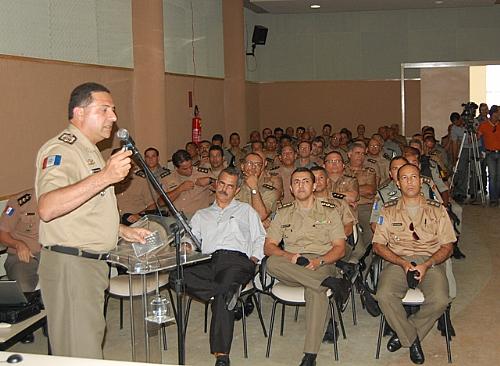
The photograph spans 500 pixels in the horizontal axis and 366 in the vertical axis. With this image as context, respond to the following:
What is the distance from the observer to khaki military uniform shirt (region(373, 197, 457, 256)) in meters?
4.64

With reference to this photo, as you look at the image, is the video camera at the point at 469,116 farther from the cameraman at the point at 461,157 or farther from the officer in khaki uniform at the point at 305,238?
the officer in khaki uniform at the point at 305,238

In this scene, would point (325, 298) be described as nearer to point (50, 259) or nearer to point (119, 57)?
point (50, 259)

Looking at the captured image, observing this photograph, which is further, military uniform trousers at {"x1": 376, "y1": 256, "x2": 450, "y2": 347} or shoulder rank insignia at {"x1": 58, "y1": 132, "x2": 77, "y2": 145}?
military uniform trousers at {"x1": 376, "y1": 256, "x2": 450, "y2": 347}

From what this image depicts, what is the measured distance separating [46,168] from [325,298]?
212 cm

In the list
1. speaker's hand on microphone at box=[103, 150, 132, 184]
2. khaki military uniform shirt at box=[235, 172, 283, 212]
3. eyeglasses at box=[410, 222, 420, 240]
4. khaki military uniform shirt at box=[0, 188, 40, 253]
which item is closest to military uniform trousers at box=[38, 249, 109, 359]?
speaker's hand on microphone at box=[103, 150, 132, 184]

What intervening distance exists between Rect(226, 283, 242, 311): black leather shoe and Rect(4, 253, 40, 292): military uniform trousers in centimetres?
140

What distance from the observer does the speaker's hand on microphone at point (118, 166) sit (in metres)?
2.56

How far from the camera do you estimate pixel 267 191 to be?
6.34 meters

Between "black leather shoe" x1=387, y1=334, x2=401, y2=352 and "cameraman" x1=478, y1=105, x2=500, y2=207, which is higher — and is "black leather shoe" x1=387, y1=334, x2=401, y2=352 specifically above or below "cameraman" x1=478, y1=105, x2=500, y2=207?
below

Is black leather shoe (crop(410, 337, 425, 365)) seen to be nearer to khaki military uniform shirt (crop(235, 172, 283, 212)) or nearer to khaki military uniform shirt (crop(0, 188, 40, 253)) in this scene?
khaki military uniform shirt (crop(235, 172, 283, 212))

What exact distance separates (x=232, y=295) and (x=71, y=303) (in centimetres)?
150

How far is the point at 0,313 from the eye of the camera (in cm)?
367

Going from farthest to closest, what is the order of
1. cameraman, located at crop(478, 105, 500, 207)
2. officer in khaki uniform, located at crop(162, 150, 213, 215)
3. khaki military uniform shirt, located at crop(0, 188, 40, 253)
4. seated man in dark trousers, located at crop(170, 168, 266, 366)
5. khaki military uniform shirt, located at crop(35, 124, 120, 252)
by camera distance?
cameraman, located at crop(478, 105, 500, 207), officer in khaki uniform, located at crop(162, 150, 213, 215), khaki military uniform shirt, located at crop(0, 188, 40, 253), seated man in dark trousers, located at crop(170, 168, 266, 366), khaki military uniform shirt, located at crop(35, 124, 120, 252)

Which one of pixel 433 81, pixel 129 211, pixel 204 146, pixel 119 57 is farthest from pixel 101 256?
pixel 433 81
